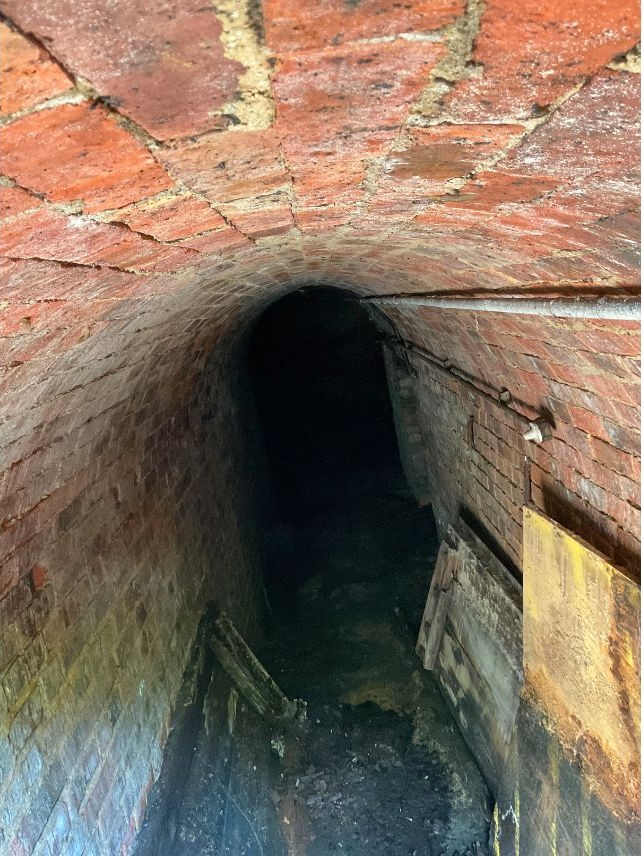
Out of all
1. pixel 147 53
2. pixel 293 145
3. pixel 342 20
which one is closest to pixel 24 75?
pixel 147 53

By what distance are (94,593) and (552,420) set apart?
2.92 meters

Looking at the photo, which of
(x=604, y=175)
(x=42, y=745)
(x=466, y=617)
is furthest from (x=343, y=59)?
(x=466, y=617)

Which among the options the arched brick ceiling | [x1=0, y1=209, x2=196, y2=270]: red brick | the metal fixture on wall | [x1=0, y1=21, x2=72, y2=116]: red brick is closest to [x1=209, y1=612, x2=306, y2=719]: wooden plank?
the arched brick ceiling

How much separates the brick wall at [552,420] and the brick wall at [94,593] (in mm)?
2187

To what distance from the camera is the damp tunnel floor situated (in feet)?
13.4

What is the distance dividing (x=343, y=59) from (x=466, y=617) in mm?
4928

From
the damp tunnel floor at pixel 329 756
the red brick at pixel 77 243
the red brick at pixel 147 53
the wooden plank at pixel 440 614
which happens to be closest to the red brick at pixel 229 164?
the red brick at pixel 147 53

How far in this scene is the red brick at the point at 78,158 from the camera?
101 cm

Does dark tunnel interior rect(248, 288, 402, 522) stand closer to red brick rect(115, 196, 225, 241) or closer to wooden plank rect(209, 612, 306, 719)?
wooden plank rect(209, 612, 306, 719)

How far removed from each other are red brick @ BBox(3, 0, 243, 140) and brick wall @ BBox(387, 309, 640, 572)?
5.06ft

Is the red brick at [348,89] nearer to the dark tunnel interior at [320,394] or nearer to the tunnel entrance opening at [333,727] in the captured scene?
the tunnel entrance opening at [333,727]

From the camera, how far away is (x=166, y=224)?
174cm

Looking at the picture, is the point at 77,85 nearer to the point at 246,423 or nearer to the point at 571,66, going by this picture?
the point at 571,66

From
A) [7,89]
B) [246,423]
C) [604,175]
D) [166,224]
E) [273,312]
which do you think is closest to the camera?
[7,89]
